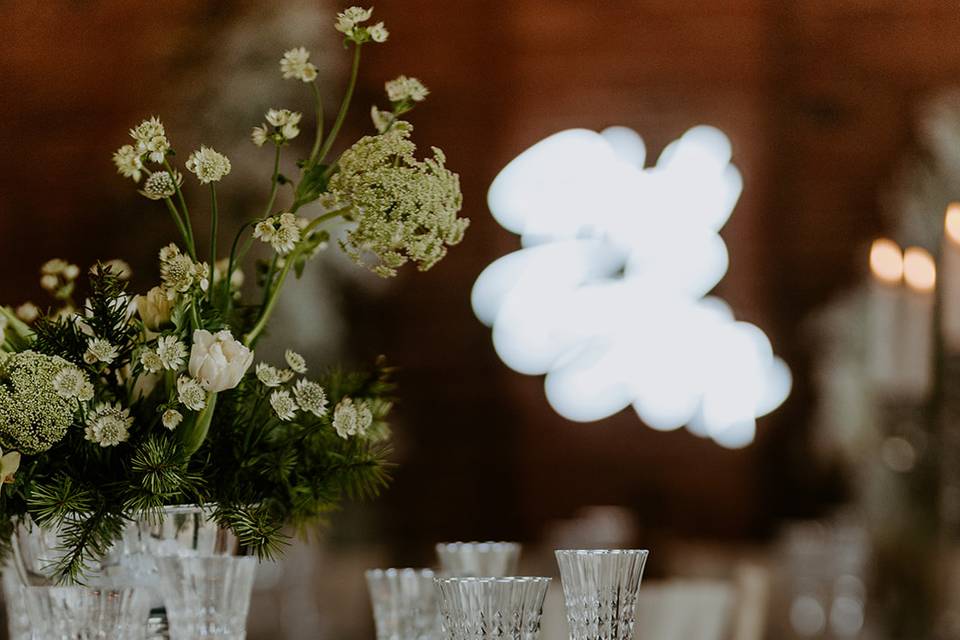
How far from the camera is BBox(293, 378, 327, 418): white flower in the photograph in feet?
4.58

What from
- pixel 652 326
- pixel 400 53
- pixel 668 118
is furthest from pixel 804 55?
pixel 400 53

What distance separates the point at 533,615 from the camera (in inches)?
51.7

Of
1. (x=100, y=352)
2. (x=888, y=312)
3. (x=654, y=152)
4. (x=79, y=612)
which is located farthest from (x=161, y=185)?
(x=654, y=152)

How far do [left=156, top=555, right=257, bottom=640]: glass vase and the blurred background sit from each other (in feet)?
17.5

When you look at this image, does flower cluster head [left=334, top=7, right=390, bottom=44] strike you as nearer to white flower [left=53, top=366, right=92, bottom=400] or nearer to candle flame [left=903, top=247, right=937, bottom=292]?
white flower [left=53, top=366, right=92, bottom=400]

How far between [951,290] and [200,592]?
356 centimetres

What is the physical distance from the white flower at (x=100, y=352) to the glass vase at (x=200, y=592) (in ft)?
0.63

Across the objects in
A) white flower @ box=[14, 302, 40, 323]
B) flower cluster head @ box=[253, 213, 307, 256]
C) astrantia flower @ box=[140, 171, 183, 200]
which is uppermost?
astrantia flower @ box=[140, 171, 183, 200]

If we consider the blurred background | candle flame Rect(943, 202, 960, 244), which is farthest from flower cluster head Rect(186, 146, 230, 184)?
the blurred background

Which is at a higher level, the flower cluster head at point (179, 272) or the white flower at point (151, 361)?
the flower cluster head at point (179, 272)

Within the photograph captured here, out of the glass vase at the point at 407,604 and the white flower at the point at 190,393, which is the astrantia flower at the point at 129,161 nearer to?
the white flower at the point at 190,393

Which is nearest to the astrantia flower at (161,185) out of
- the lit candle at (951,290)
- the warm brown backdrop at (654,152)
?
the lit candle at (951,290)

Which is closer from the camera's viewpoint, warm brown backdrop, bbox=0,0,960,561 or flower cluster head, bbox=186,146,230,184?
flower cluster head, bbox=186,146,230,184

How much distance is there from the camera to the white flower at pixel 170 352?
51.8 inches
